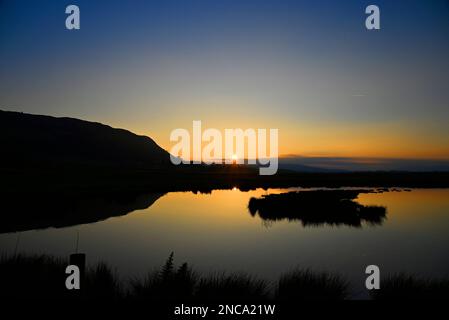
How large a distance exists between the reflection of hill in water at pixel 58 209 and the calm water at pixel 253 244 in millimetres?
2047

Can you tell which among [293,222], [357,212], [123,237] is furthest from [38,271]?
[357,212]

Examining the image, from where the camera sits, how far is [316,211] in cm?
3331

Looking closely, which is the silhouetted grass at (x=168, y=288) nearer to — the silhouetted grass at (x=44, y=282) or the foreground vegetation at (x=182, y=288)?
the foreground vegetation at (x=182, y=288)

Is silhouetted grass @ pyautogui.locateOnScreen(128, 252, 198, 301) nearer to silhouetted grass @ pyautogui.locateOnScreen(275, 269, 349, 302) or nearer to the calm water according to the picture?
silhouetted grass @ pyautogui.locateOnScreen(275, 269, 349, 302)

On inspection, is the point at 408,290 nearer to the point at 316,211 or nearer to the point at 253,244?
the point at 253,244

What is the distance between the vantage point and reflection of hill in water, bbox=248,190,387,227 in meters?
29.0

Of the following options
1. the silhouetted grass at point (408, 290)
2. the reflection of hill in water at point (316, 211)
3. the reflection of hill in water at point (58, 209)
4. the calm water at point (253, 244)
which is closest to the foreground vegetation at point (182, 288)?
the silhouetted grass at point (408, 290)

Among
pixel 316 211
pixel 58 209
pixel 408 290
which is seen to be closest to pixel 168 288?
pixel 408 290

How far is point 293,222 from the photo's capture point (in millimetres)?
28516

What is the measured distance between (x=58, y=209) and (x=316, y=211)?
2501 centimetres

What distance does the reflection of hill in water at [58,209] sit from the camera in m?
24.9

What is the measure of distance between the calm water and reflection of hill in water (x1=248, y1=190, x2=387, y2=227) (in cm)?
137
